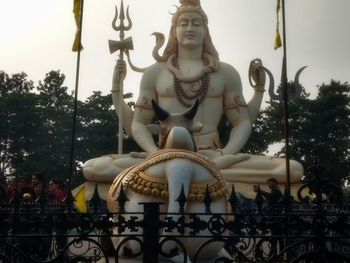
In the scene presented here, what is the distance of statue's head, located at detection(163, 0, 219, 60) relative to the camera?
9.92 metres

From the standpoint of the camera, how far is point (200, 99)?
385 inches

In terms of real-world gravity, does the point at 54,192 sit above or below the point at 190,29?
below

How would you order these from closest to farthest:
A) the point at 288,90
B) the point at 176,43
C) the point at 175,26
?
the point at 288,90, the point at 175,26, the point at 176,43

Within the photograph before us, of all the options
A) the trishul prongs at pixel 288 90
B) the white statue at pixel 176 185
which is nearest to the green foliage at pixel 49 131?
the trishul prongs at pixel 288 90

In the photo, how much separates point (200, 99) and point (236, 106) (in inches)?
29.9

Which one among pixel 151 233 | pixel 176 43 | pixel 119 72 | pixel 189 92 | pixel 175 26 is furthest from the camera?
pixel 176 43

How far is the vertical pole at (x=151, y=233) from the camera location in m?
3.49

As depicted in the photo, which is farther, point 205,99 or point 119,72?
point 119,72

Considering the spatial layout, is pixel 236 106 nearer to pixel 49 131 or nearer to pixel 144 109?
pixel 144 109

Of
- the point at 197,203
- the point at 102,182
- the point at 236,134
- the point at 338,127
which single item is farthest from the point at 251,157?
the point at 338,127

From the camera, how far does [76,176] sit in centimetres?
2330

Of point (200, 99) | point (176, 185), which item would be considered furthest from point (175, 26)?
point (176, 185)

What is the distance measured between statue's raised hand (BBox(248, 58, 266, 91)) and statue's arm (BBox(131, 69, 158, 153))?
188 centimetres

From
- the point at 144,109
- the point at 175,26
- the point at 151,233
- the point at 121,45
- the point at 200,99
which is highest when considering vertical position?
the point at 175,26
